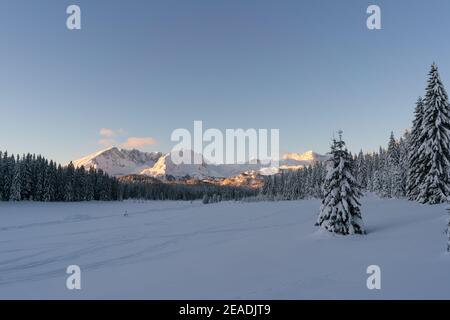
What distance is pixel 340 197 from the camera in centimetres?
1955

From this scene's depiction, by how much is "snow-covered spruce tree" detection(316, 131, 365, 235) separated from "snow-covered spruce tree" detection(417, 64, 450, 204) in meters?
16.3

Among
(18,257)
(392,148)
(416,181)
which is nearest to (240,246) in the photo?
(18,257)

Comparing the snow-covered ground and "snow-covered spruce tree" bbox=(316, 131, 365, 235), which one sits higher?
"snow-covered spruce tree" bbox=(316, 131, 365, 235)

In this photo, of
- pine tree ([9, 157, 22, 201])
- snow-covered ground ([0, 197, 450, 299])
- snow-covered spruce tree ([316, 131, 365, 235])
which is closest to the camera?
snow-covered ground ([0, 197, 450, 299])

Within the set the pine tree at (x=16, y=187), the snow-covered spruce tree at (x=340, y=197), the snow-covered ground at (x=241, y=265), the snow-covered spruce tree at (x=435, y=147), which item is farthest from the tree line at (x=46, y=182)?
the snow-covered spruce tree at (x=435, y=147)

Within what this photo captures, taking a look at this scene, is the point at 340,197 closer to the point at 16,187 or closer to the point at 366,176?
the point at 16,187

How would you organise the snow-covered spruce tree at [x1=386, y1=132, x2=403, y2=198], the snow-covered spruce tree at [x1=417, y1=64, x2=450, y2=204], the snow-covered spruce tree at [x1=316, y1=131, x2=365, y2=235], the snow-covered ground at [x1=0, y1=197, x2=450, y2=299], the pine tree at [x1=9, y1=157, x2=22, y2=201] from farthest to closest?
the pine tree at [x1=9, y1=157, x2=22, y2=201] → the snow-covered spruce tree at [x1=386, y1=132, x2=403, y2=198] → the snow-covered spruce tree at [x1=417, y1=64, x2=450, y2=204] → the snow-covered spruce tree at [x1=316, y1=131, x2=365, y2=235] → the snow-covered ground at [x1=0, y1=197, x2=450, y2=299]

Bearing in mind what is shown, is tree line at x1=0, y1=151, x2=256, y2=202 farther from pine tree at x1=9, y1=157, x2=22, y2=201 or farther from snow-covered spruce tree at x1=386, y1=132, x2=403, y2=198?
snow-covered spruce tree at x1=386, y1=132, x2=403, y2=198

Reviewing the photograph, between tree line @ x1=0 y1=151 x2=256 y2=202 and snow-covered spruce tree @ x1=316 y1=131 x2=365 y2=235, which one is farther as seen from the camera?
tree line @ x1=0 y1=151 x2=256 y2=202

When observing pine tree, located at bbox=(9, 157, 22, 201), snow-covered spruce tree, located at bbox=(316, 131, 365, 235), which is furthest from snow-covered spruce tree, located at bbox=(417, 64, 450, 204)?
pine tree, located at bbox=(9, 157, 22, 201)

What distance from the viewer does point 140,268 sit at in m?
14.7

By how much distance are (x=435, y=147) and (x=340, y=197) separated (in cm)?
1933

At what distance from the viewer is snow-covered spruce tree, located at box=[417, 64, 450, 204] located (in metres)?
31.3
